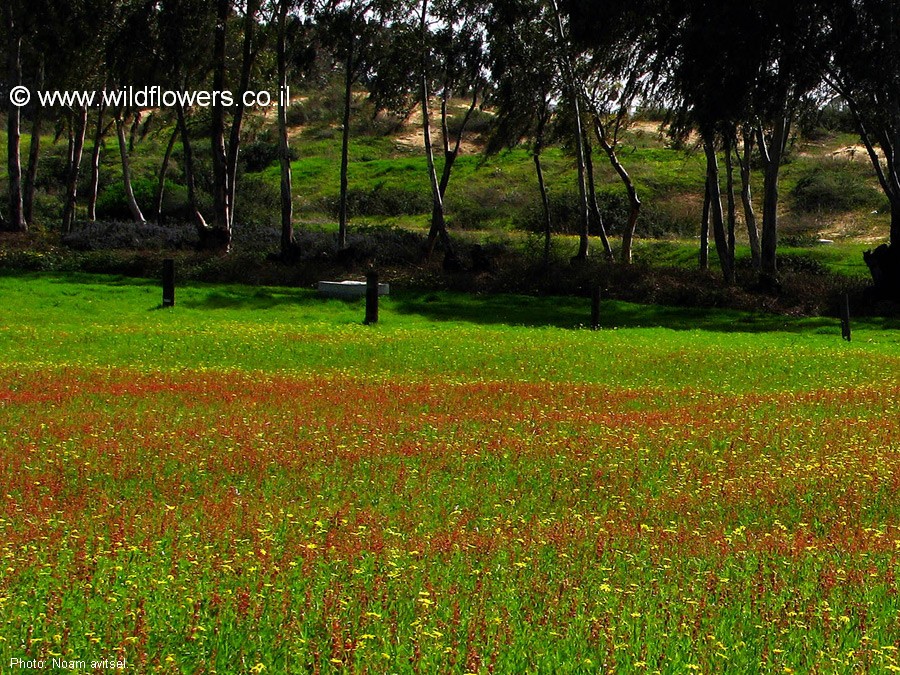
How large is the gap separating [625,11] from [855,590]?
39374mm

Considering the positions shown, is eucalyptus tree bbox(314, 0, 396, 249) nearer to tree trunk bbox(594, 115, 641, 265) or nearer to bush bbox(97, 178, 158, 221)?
tree trunk bbox(594, 115, 641, 265)

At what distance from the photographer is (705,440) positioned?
15883mm

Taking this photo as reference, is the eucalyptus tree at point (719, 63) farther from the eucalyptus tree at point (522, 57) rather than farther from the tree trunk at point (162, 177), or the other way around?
the tree trunk at point (162, 177)

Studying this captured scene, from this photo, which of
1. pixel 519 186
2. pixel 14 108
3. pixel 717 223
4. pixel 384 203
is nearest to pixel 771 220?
pixel 717 223

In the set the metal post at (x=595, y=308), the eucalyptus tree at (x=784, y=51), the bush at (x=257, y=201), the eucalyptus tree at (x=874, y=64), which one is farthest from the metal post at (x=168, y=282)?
the bush at (x=257, y=201)

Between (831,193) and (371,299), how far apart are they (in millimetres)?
58986

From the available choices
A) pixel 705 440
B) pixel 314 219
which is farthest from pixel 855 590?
pixel 314 219

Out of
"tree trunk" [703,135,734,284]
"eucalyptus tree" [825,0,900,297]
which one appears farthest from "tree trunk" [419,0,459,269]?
"eucalyptus tree" [825,0,900,297]

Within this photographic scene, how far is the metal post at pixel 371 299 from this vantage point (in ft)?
117

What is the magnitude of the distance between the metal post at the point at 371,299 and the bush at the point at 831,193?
56525 millimetres

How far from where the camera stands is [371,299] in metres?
35.9

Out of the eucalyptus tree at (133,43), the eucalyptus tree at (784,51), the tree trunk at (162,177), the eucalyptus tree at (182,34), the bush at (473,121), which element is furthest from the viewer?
the bush at (473,121)

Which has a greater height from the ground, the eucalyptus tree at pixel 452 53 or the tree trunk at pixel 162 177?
the eucalyptus tree at pixel 452 53

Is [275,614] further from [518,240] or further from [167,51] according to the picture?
[518,240]
